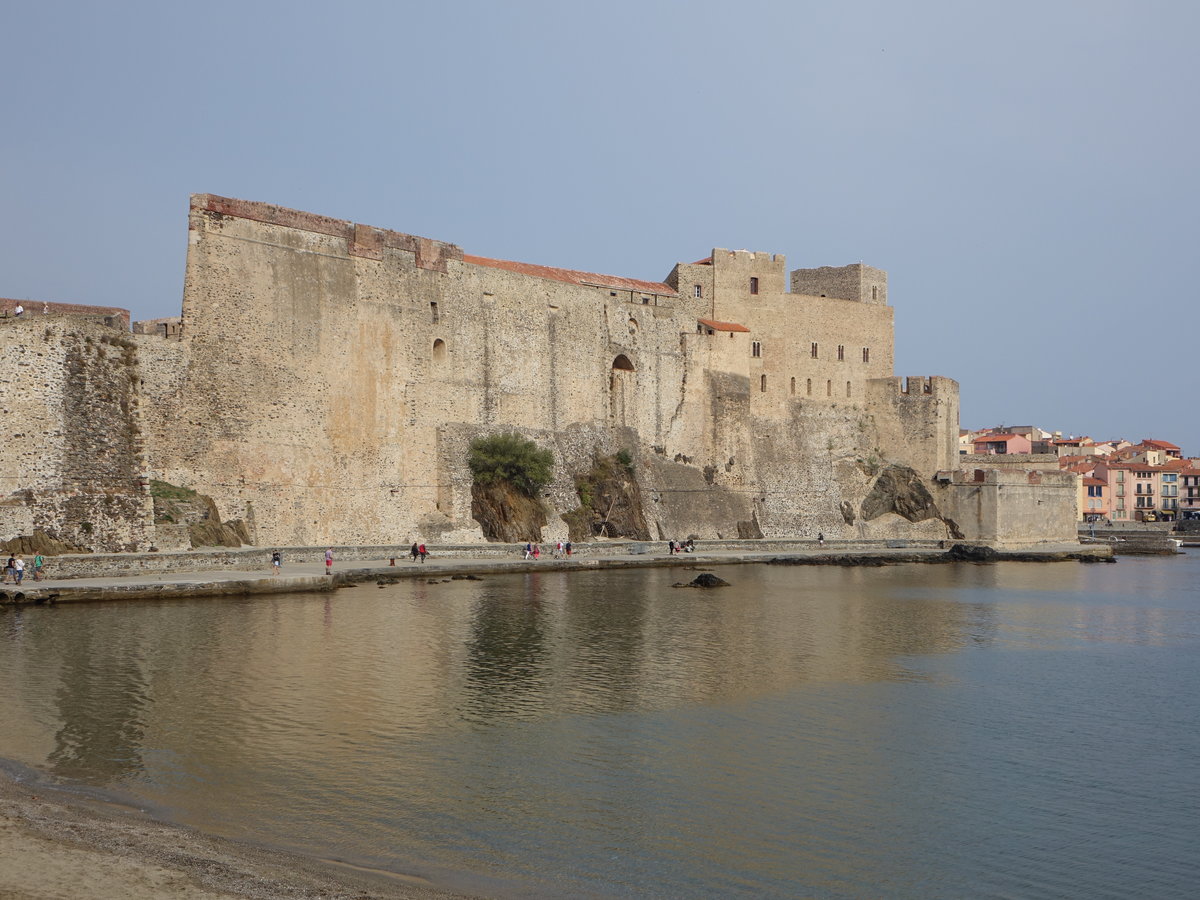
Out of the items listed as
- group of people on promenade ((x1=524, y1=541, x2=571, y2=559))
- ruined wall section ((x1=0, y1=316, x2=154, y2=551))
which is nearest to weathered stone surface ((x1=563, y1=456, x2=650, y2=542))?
group of people on promenade ((x1=524, y1=541, x2=571, y2=559))

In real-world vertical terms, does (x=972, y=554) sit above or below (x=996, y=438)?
below

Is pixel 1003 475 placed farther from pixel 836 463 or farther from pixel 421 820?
pixel 421 820

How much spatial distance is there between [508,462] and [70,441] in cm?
1155

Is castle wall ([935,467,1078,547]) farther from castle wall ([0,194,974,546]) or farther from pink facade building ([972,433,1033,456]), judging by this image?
pink facade building ([972,433,1033,456])

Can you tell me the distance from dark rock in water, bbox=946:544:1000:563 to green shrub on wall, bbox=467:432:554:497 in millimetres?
15257

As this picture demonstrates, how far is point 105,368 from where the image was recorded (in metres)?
21.7

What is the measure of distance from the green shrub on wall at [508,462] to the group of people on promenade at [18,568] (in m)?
12.3

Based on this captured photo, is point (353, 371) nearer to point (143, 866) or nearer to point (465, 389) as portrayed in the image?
point (465, 389)

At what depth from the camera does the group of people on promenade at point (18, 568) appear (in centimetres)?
1792

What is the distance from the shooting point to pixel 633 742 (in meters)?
11.0

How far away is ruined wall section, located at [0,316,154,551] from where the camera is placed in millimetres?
19703

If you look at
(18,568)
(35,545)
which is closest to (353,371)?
(35,545)

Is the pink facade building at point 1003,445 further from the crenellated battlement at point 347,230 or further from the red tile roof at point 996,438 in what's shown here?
the crenellated battlement at point 347,230

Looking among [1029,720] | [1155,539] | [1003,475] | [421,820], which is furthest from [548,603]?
[1155,539]
